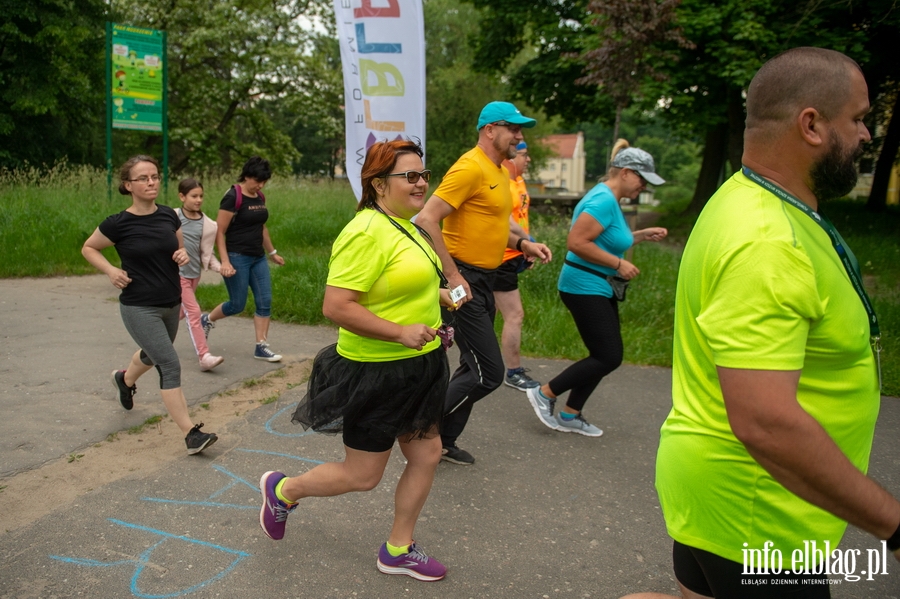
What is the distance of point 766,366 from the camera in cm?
146

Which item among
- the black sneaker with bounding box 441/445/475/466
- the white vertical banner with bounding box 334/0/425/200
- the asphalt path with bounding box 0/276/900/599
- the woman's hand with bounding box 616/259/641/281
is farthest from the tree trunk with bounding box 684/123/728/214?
the black sneaker with bounding box 441/445/475/466

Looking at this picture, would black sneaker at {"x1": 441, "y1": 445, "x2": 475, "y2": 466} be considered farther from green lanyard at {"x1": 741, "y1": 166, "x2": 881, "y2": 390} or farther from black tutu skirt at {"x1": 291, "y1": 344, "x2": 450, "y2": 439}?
green lanyard at {"x1": 741, "y1": 166, "x2": 881, "y2": 390}

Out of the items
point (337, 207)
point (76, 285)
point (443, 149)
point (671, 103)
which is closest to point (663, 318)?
point (76, 285)

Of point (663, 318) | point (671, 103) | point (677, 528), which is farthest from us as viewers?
point (671, 103)

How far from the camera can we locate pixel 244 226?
660 cm

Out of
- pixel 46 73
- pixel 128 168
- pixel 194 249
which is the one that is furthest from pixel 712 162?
pixel 46 73

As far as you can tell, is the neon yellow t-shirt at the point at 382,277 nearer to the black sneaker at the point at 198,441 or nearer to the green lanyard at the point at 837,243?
the green lanyard at the point at 837,243

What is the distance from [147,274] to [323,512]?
1793mm

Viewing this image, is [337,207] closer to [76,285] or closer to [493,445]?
[76,285]

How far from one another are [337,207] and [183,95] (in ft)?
57.8

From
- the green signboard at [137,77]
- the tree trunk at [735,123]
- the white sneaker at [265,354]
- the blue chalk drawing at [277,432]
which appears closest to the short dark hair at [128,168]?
the blue chalk drawing at [277,432]

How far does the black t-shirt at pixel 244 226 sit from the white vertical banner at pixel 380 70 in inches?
37.2

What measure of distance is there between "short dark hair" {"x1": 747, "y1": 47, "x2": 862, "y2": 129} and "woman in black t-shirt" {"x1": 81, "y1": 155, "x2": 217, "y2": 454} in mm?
3572

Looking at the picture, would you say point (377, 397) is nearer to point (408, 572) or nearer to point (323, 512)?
point (408, 572)
